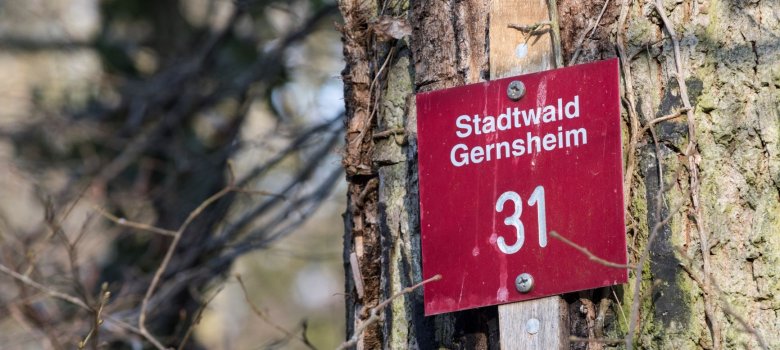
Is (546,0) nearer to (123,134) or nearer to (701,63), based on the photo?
(701,63)

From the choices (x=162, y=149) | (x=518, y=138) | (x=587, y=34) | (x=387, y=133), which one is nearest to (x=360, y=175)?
(x=387, y=133)

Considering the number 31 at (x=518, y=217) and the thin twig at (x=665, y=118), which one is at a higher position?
the thin twig at (x=665, y=118)

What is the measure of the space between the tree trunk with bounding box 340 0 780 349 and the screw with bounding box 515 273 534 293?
0.08 meters

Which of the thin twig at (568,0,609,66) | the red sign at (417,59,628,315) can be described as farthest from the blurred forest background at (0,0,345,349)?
the thin twig at (568,0,609,66)

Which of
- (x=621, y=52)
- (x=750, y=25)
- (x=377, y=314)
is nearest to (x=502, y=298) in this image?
(x=377, y=314)

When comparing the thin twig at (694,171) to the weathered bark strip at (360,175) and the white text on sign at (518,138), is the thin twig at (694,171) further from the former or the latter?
the weathered bark strip at (360,175)

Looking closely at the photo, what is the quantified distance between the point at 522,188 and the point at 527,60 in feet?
0.80

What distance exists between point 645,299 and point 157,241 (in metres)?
3.88

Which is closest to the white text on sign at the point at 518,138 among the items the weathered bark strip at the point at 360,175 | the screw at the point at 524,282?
the screw at the point at 524,282

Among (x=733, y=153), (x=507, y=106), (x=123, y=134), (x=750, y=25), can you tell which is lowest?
(x=733, y=153)

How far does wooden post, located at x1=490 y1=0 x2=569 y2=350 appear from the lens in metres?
1.53

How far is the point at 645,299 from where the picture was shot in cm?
152

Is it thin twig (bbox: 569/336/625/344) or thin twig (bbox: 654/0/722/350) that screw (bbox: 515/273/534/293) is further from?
thin twig (bbox: 654/0/722/350)

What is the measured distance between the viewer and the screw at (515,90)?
159 cm
